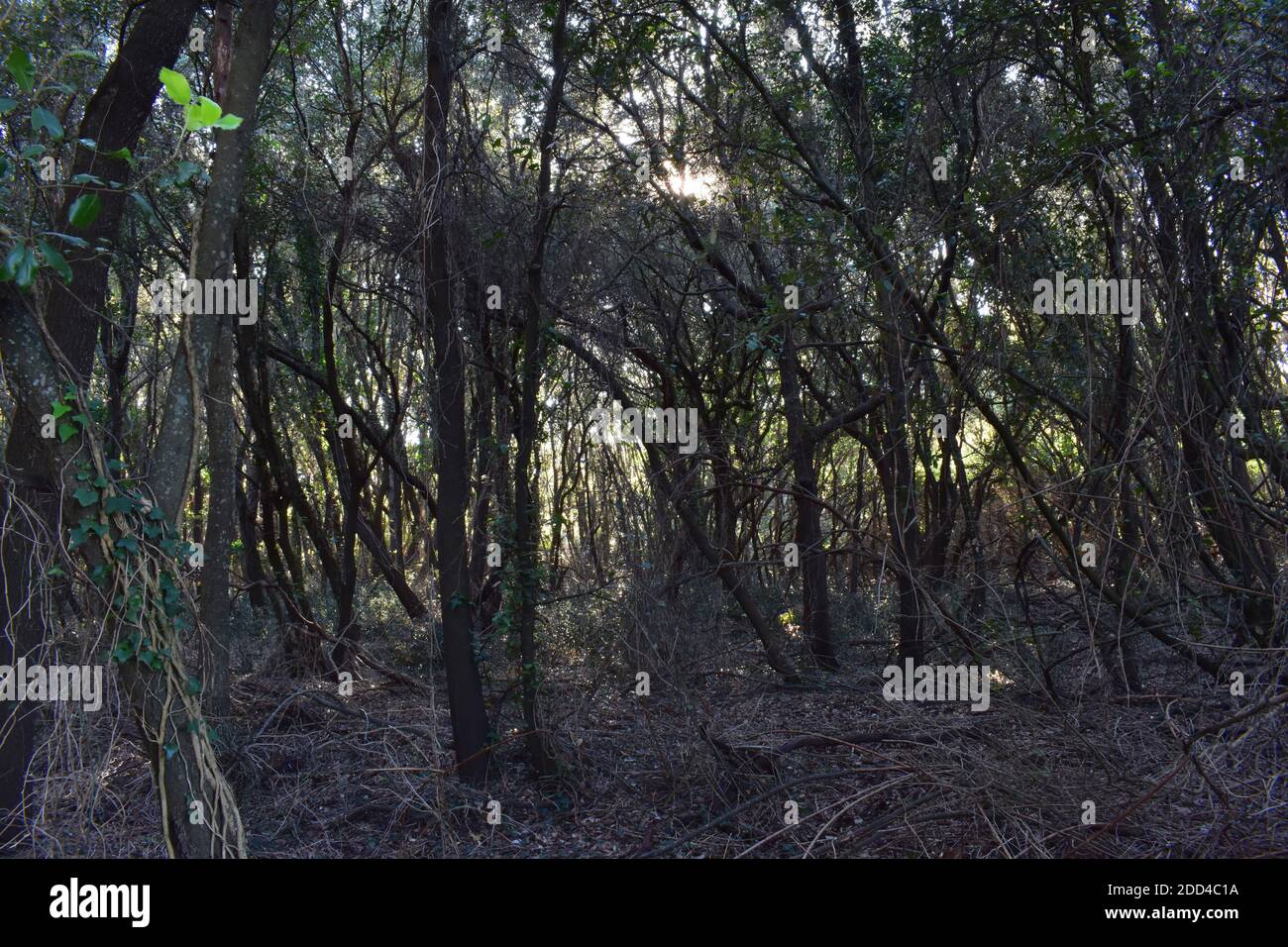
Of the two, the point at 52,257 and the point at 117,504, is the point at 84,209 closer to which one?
the point at 52,257

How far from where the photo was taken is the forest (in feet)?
13.8

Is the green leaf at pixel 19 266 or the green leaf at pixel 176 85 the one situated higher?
the green leaf at pixel 176 85

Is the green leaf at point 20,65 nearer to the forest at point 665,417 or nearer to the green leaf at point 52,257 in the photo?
the forest at point 665,417

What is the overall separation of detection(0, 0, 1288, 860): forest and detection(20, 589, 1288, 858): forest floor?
0.03 metres

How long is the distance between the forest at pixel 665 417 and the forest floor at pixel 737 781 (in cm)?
3

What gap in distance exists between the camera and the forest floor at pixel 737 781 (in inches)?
170

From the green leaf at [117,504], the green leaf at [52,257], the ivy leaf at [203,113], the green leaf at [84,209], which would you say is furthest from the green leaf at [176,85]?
the green leaf at [117,504]

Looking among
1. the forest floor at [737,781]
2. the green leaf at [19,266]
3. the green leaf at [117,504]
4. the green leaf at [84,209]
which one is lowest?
the forest floor at [737,781]

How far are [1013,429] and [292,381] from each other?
8770mm

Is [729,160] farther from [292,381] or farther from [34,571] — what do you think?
[292,381]

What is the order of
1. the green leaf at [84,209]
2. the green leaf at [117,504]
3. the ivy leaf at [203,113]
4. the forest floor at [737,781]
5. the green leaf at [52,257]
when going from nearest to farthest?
the ivy leaf at [203,113], the green leaf at [84,209], the green leaf at [52,257], the green leaf at [117,504], the forest floor at [737,781]

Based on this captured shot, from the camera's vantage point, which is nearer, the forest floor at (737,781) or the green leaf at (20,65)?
the green leaf at (20,65)

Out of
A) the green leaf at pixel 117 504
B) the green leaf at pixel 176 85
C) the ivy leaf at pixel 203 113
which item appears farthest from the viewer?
the green leaf at pixel 117 504

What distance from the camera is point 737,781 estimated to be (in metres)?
5.46
